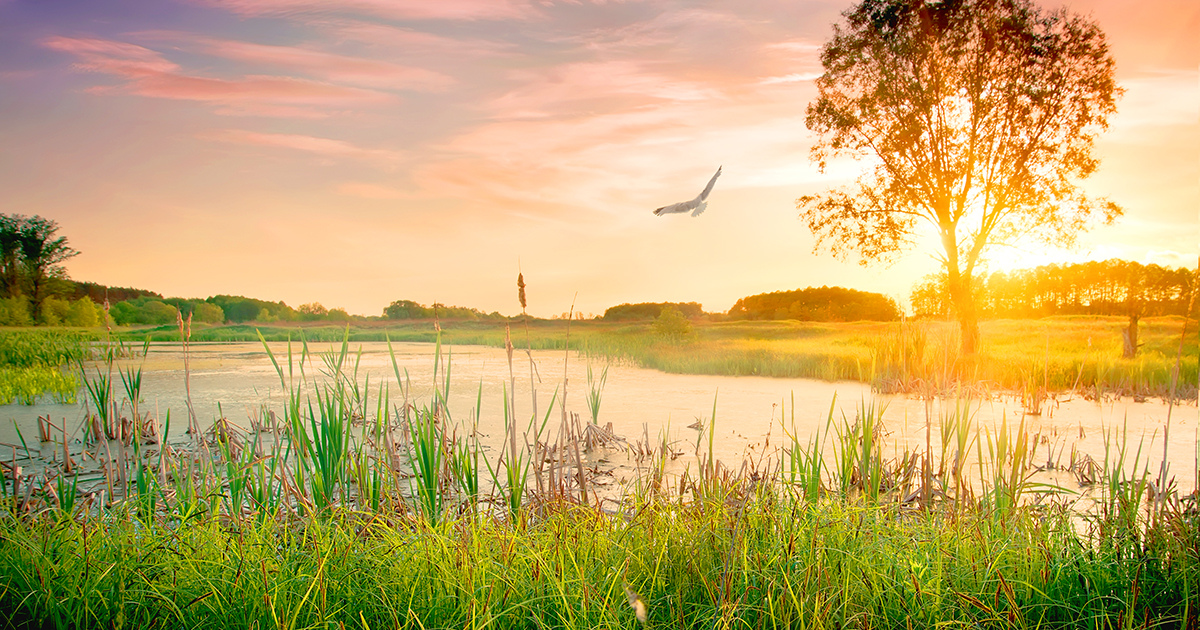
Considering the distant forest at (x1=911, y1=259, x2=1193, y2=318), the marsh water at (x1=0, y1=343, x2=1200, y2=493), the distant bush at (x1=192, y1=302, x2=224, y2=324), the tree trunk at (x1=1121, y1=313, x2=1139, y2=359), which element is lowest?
the marsh water at (x1=0, y1=343, x2=1200, y2=493)

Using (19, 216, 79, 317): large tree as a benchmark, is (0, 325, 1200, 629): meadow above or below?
below

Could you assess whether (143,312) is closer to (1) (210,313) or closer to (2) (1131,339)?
(1) (210,313)

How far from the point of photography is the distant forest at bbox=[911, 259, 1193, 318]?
311 inches

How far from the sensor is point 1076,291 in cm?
972

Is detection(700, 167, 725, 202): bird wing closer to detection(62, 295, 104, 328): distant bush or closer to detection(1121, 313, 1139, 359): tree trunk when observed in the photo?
detection(1121, 313, 1139, 359): tree trunk

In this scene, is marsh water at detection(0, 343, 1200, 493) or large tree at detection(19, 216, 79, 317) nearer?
marsh water at detection(0, 343, 1200, 493)

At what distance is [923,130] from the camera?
1018 centimetres

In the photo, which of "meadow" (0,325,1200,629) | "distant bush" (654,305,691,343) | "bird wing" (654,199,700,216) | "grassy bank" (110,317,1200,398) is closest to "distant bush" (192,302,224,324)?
→ "grassy bank" (110,317,1200,398)

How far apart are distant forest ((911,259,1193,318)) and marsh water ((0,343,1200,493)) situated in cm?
145

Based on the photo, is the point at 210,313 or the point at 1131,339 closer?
the point at 1131,339

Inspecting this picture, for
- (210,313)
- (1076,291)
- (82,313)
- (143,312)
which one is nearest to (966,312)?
(1076,291)

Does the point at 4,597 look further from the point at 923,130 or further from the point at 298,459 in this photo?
the point at 923,130

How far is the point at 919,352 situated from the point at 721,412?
8.80 ft

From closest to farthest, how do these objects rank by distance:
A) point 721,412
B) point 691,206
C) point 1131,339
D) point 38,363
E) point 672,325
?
point 691,206
point 721,412
point 1131,339
point 38,363
point 672,325
